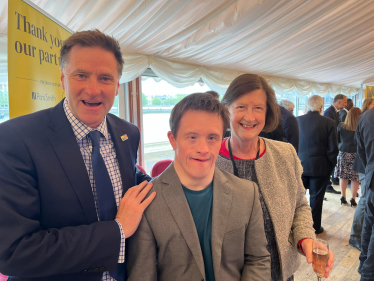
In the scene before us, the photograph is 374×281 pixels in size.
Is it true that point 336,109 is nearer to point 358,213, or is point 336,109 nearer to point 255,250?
point 358,213

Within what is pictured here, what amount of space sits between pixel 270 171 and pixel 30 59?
1.80 meters

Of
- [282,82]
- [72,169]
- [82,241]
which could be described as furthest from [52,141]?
[282,82]

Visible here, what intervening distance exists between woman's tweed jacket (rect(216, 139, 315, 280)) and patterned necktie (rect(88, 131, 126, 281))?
0.64 m

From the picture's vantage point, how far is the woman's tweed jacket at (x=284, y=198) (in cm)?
133

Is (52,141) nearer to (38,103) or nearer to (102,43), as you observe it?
(102,43)

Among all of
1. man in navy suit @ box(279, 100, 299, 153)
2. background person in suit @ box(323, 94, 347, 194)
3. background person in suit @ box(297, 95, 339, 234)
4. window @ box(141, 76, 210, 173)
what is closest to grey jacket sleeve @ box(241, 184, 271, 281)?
man in navy suit @ box(279, 100, 299, 153)

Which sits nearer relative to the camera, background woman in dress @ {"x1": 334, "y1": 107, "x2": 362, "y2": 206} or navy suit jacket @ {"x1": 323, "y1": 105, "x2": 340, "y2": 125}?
background woman in dress @ {"x1": 334, "y1": 107, "x2": 362, "y2": 206}

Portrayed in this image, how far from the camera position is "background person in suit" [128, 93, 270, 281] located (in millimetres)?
1036

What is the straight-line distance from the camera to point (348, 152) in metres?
4.80

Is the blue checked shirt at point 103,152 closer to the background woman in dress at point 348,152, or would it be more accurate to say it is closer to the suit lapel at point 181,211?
the suit lapel at point 181,211

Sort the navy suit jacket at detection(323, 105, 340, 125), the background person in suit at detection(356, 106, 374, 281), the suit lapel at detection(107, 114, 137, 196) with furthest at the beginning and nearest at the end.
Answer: the navy suit jacket at detection(323, 105, 340, 125), the background person in suit at detection(356, 106, 374, 281), the suit lapel at detection(107, 114, 137, 196)

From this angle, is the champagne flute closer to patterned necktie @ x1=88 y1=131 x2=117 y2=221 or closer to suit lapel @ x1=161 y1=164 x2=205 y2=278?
suit lapel @ x1=161 y1=164 x2=205 y2=278

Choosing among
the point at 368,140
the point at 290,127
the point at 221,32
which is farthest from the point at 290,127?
the point at 221,32

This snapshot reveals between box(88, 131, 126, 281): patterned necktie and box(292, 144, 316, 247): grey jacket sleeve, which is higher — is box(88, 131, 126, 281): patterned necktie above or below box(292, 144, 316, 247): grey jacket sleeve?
above
